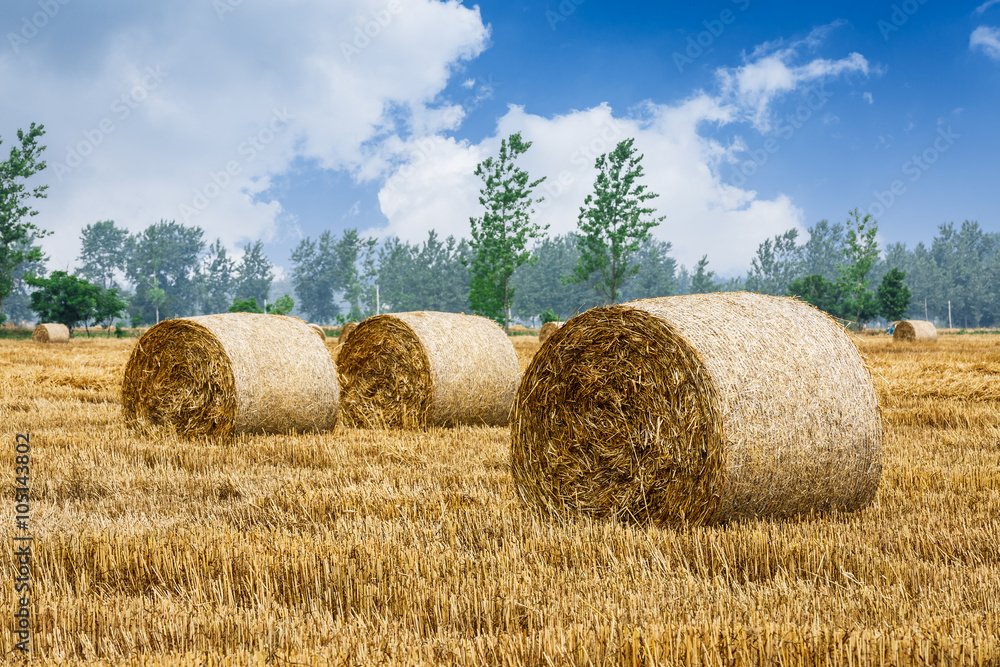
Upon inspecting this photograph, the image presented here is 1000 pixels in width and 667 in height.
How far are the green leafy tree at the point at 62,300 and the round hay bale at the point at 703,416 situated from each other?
5066 cm

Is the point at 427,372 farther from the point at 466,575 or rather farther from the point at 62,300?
the point at 62,300

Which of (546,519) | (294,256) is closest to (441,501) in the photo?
(546,519)

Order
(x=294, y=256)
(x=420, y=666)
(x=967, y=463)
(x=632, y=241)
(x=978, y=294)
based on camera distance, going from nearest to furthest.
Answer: (x=420, y=666) < (x=967, y=463) < (x=632, y=241) < (x=978, y=294) < (x=294, y=256)

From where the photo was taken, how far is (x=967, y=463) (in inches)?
245

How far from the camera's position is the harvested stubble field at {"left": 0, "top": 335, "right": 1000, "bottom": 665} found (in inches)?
108

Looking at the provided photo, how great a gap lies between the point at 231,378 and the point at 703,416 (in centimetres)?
581

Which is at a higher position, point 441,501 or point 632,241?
point 632,241

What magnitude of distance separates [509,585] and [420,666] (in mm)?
897

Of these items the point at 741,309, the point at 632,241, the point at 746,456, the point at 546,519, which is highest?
the point at 632,241

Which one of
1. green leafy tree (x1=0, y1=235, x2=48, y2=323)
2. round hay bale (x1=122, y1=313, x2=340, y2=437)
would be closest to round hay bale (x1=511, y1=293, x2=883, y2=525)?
round hay bale (x1=122, y1=313, x2=340, y2=437)

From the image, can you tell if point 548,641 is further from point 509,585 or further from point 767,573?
point 767,573

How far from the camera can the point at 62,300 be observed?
48.5 metres

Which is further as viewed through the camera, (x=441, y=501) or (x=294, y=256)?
(x=294, y=256)

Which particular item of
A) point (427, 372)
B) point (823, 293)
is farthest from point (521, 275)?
point (427, 372)
